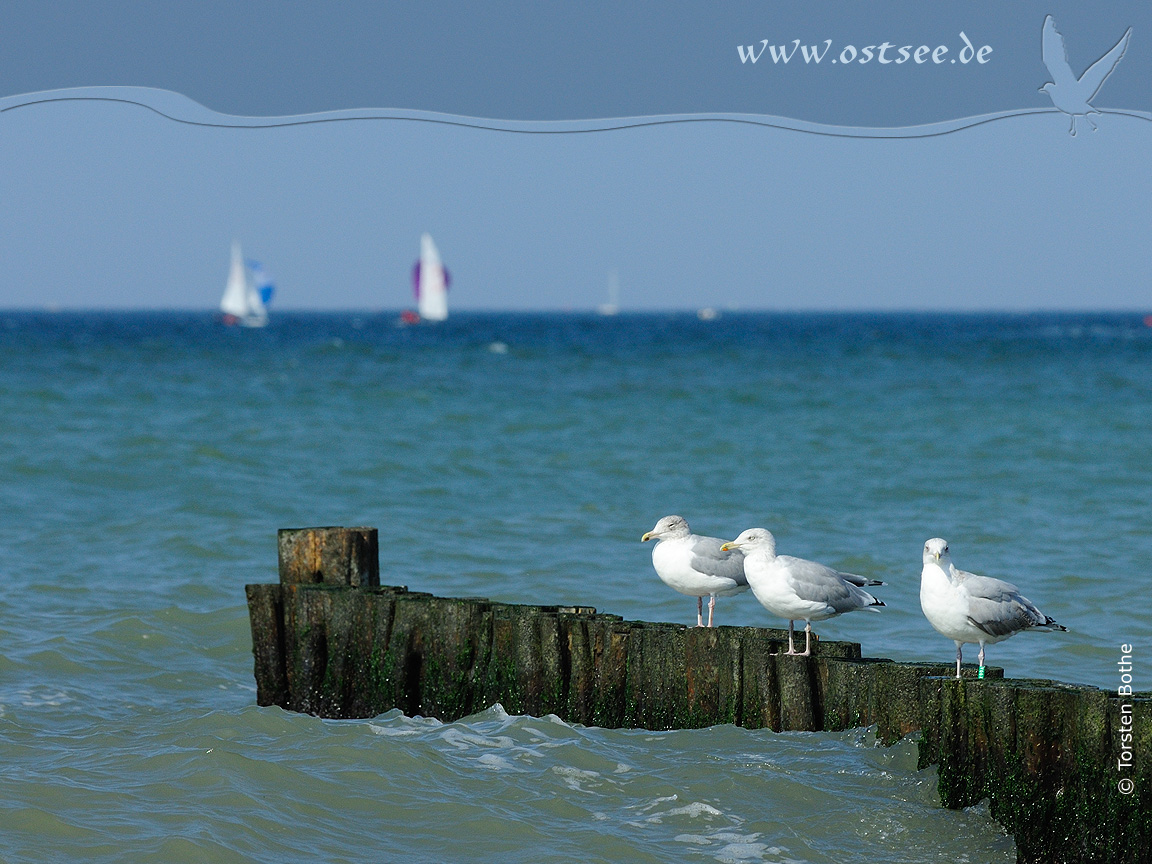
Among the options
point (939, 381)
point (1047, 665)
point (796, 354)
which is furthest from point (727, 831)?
point (796, 354)

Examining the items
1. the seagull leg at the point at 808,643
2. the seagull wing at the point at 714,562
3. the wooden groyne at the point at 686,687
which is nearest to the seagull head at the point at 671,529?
the seagull wing at the point at 714,562

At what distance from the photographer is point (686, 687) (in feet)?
20.6

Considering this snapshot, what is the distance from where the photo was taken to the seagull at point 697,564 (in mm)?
6484

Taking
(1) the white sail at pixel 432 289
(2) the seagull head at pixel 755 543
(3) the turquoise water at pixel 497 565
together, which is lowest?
(3) the turquoise water at pixel 497 565

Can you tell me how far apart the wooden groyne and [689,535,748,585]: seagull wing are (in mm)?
339

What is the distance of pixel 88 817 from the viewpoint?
5.27 meters

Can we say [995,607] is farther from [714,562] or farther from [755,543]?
[714,562]

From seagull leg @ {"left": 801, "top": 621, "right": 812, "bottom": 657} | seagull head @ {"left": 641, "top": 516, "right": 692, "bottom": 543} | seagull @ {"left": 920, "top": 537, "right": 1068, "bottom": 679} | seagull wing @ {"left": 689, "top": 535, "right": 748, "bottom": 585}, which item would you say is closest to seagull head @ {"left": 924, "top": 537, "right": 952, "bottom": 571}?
seagull @ {"left": 920, "top": 537, "right": 1068, "bottom": 679}

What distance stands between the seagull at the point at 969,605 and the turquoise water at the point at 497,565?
0.73 m

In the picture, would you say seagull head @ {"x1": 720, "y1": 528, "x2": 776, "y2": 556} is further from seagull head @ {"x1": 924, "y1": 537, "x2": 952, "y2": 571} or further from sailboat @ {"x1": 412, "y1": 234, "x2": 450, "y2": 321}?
sailboat @ {"x1": 412, "y1": 234, "x2": 450, "y2": 321}

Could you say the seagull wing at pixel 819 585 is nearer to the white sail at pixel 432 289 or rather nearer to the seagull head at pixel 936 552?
the seagull head at pixel 936 552

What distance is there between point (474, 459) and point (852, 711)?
12795 mm

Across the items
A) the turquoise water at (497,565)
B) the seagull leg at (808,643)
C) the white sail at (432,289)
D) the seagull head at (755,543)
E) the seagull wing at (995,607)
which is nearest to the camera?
the seagull wing at (995,607)

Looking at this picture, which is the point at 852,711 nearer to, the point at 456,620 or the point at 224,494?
the point at 456,620
